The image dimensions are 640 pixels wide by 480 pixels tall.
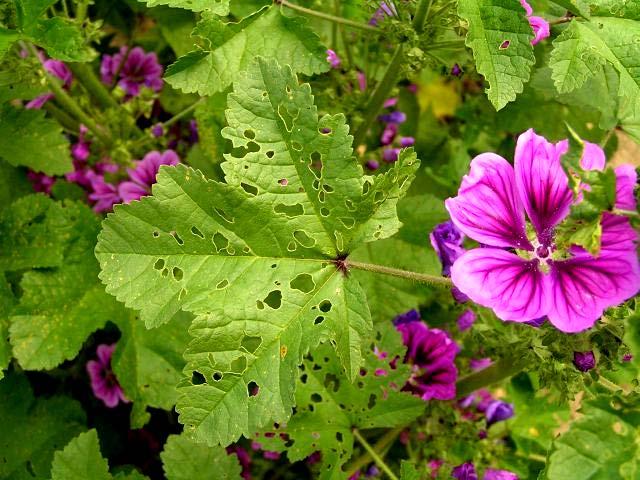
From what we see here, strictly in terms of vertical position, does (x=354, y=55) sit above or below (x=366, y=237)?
below

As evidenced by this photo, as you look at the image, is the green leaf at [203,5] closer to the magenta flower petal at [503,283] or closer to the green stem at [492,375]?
the magenta flower petal at [503,283]

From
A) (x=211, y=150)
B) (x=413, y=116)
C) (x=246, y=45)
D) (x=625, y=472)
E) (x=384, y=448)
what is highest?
(x=246, y=45)

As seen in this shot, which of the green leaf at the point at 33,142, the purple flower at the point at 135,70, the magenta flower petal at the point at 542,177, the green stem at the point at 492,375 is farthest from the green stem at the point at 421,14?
the purple flower at the point at 135,70

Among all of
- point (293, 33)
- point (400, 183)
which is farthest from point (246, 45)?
point (400, 183)

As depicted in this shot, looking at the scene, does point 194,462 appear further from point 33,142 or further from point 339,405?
point 33,142

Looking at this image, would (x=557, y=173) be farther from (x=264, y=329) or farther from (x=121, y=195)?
(x=121, y=195)

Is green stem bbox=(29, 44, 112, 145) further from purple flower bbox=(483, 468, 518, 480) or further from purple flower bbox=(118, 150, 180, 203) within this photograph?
purple flower bbox=(483, 468, 518, 480)
